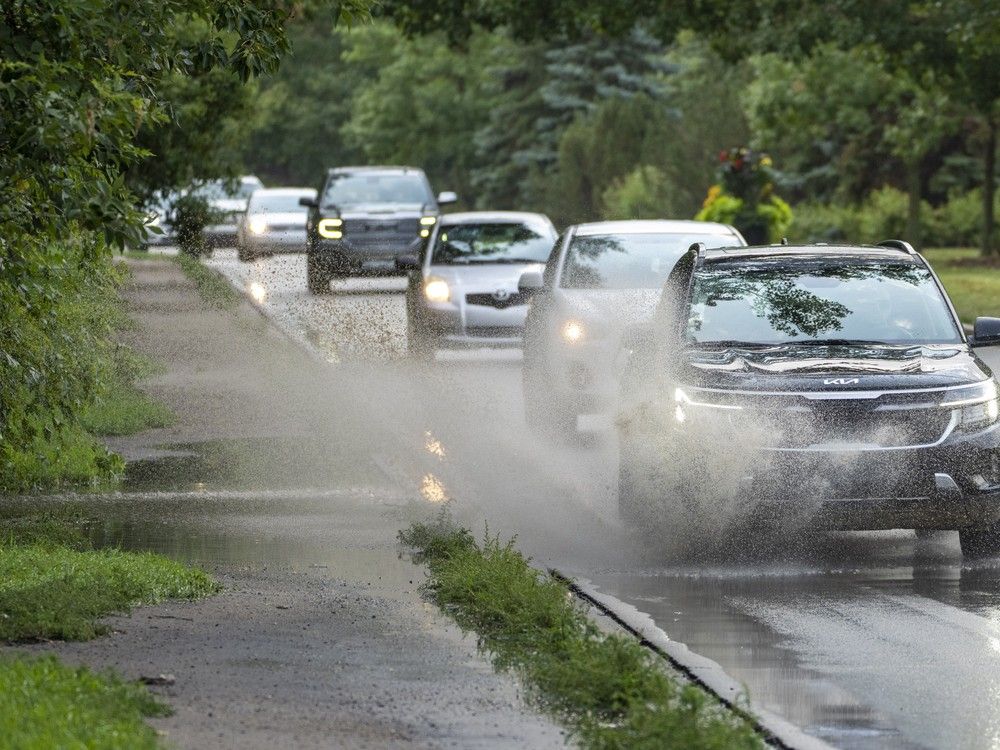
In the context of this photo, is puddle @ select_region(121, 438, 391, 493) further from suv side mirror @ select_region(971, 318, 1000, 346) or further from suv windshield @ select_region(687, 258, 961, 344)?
suv side mirror @ select_region(971, 318, 1000, 346)

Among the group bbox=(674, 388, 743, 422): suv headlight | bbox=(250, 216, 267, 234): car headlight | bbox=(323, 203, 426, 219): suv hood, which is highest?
bbox=(674, 388, 743, 422): suv headlight

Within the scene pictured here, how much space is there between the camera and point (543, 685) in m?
7.71

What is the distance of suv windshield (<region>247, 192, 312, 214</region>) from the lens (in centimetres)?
5025

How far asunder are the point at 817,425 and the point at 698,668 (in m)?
2.82

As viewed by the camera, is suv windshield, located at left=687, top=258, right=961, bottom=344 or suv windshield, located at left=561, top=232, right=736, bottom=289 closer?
suv windshield, located at left=687, top=258, right=961, bottom=344

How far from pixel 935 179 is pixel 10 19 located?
171ft

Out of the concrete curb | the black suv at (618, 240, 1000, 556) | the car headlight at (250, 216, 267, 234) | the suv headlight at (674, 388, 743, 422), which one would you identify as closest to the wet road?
the concrete curb

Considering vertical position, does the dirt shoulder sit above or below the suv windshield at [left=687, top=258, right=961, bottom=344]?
below

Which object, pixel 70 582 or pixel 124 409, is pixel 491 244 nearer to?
pixel 124 409

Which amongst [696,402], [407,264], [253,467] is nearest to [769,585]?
[696,402]

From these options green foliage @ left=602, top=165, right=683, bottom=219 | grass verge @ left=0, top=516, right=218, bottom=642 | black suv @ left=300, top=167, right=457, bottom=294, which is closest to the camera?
grass verge @ left=0, top=516, right=218, bottom=642

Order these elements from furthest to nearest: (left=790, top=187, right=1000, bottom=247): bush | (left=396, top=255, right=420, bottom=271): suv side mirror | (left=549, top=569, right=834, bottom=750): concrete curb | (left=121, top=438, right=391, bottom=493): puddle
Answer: (left=790, top=187, right=1000, bottom=247): bush
(left=396, top=255, right=420, bottom=271): suv side mirror
(left=121, top=438, right=391, bottom=493): puddle
(left=549, top=569, right=834, bottom=750): concrete curb

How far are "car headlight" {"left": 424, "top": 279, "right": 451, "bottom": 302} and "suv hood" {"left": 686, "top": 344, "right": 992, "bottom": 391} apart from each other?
1167cm

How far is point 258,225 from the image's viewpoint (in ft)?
157
